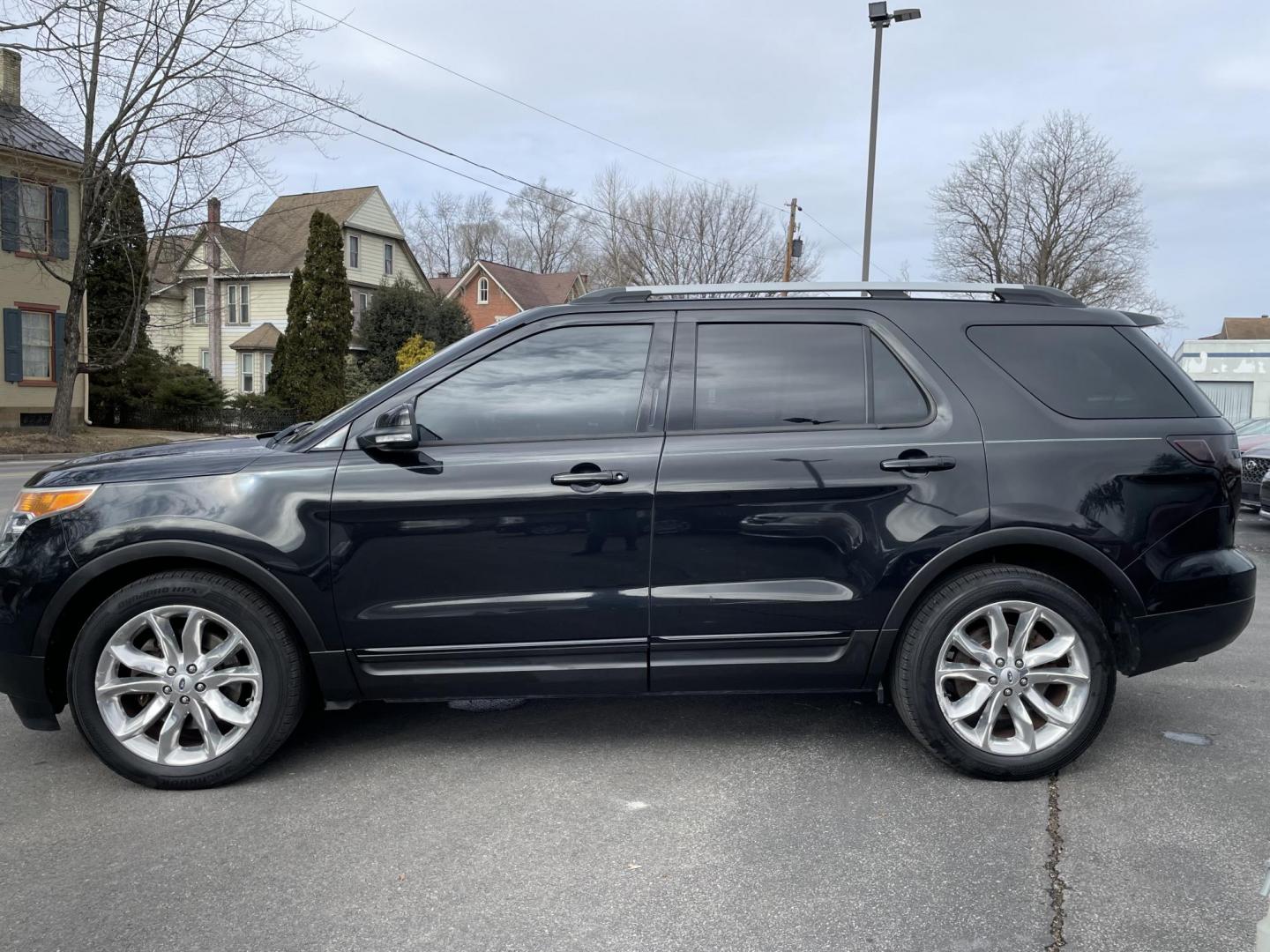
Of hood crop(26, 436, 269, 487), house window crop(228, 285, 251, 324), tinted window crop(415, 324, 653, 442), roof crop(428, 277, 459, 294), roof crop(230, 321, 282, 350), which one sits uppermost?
roof crop(428, 277, 459, 294)

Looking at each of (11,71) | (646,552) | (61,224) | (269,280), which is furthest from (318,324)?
(646,552)

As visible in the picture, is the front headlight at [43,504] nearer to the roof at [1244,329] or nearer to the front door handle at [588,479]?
the front door handle at [588,479]

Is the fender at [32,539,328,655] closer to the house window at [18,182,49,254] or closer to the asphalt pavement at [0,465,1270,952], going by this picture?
the asphalt pavement at [0,465,1270,952]

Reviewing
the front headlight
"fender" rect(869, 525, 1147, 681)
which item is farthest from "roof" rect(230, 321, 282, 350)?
"fender" rect(869, 525, 1147, 681)

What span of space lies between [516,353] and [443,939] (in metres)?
2.10

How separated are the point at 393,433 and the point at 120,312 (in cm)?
2944

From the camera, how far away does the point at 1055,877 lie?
117 inches

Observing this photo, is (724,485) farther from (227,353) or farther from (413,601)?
(227,353)

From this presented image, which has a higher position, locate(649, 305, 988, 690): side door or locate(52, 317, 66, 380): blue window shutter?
locate(52, 317, 66, 380): blue window shutter

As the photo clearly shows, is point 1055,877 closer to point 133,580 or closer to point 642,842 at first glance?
point 642,842

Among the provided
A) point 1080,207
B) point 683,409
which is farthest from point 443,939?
point 1080,207

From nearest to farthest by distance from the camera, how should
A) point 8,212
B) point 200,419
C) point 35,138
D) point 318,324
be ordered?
point 8,212 → point 35,138 → point 200,419 → point 318,324

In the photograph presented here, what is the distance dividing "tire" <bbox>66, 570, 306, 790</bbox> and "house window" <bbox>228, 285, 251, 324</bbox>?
144ft

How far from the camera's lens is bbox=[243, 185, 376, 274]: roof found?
4294 centimetres
